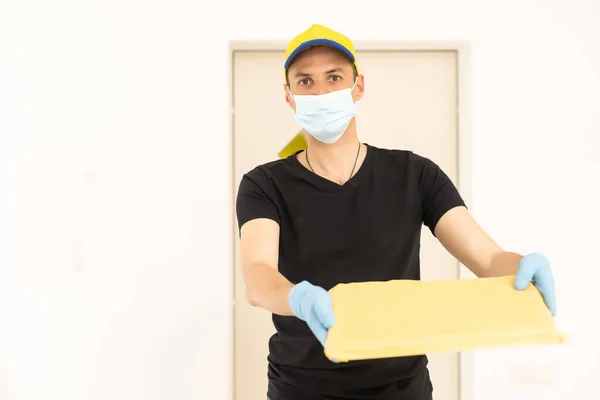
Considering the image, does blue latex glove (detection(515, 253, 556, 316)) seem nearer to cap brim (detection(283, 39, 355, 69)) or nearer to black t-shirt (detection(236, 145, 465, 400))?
black t-shirt (detection(236, 145, 465, 400))

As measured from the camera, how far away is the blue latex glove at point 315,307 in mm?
833

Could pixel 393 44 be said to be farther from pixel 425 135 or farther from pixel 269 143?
pixel 269 143

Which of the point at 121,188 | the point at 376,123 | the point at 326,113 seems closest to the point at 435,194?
the point at 326,113

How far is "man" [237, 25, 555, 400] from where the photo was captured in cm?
110

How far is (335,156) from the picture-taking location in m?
1.23

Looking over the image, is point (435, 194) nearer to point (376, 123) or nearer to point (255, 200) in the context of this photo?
point (255, 200)

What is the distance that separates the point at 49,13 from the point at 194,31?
64 cm

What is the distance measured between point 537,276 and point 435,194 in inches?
11.6

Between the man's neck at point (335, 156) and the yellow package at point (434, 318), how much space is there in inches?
13.9

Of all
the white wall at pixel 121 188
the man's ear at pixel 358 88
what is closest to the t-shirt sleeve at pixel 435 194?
the man's ear at pixel 358 88

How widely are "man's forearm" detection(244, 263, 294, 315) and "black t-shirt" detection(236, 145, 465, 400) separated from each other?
13 cm

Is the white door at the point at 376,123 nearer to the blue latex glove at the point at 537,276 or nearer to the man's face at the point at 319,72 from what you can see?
the man's face at the point at 319,72

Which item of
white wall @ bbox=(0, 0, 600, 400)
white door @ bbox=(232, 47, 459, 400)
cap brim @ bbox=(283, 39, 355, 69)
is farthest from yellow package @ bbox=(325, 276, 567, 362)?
white door @ bbox=(232, 47, 459, 400)

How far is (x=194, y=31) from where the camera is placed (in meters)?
2.20
